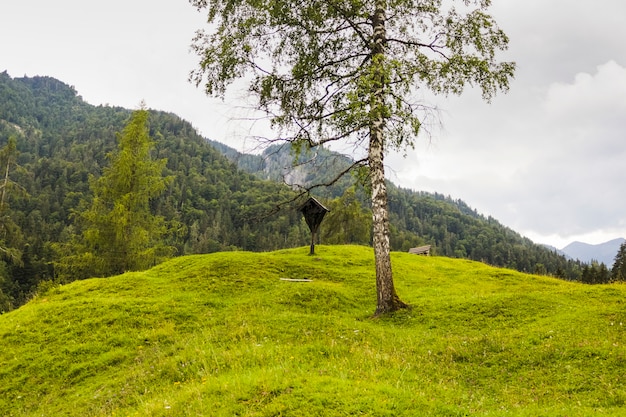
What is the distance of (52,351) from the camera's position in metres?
12.7

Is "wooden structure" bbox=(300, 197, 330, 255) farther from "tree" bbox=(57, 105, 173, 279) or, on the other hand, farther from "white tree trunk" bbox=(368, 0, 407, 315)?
"tree" bbox=(57, 105, 173, 279)

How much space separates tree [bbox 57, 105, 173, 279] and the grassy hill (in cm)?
1786

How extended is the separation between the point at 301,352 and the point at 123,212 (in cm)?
3336

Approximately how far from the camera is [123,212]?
121 feet

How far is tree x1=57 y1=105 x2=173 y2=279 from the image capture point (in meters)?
37.3

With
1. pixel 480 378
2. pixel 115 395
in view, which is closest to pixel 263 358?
pixel 115 395

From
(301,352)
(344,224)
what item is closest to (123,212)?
(301,352)

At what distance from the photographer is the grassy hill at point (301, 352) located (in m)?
6.46

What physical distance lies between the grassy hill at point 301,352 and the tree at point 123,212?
17.9 metres

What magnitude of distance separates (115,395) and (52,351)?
5.76 metres

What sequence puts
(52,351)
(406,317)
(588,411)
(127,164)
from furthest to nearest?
A: (127,164)
(406,317)
(52,351)
(588,411)

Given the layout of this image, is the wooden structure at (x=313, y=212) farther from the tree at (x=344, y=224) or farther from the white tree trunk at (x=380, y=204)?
the tree at (x=344, y=224)

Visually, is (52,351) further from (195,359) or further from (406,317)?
(406,317)

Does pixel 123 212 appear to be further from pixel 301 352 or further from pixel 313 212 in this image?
pixel 301 352
